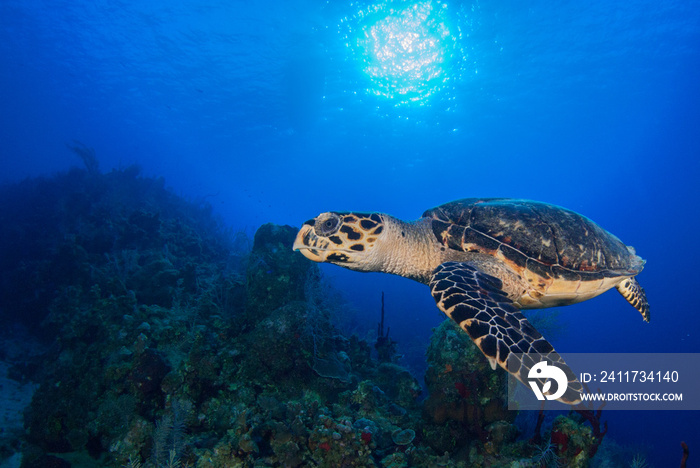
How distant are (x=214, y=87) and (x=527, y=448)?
27254 millimetres

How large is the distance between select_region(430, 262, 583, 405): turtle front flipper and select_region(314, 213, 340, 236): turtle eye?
1.15 metres

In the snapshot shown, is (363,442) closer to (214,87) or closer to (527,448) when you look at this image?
(527,448)

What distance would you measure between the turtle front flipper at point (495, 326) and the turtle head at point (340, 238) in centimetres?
83

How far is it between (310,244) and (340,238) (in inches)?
12.7

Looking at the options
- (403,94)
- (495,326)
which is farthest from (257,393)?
(403,94)

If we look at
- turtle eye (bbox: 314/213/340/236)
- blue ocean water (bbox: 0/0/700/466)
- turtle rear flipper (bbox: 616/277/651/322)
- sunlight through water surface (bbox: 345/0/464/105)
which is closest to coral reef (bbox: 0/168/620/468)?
turtle eye (bbox: 314/213/340/236)

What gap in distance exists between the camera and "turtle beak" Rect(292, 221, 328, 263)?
286 centimetres

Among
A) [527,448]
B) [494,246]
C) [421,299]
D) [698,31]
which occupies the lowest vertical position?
[527,448]

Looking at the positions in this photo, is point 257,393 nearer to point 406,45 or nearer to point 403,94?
point 406,45

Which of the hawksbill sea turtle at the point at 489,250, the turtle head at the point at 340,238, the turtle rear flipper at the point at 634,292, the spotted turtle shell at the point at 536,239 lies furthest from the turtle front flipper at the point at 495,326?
the turtle rear flipper at the point at 634,292

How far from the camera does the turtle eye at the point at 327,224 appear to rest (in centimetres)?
289

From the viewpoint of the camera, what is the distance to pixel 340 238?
9.41ft

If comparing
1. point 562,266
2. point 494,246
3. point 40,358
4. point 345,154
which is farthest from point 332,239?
point 345,154

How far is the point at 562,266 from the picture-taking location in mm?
2791
